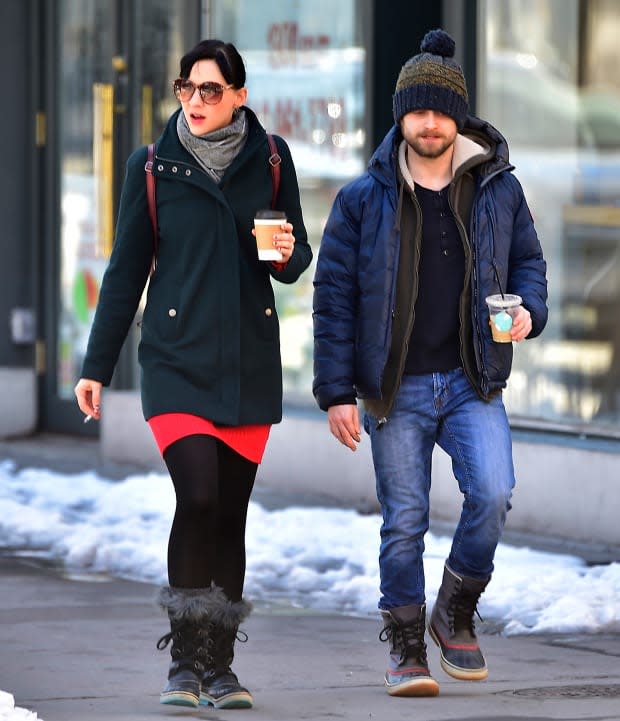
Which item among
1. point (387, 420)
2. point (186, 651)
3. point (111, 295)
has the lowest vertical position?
point (186, 651)

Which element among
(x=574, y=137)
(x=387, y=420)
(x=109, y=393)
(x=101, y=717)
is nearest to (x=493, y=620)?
(x=387, y=420)

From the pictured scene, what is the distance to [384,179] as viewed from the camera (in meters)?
5.69

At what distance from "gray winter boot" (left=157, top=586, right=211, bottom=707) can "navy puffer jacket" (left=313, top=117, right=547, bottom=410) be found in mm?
698

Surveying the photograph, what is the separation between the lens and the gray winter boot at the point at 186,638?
17.9 ft

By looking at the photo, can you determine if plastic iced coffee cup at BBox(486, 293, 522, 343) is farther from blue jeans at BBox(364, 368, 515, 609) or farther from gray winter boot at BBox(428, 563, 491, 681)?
gray winter boot at BBox(428, 563, 491, 681)

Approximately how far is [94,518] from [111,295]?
4.30m

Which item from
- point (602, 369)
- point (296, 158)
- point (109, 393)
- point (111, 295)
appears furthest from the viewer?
point (109, 393)

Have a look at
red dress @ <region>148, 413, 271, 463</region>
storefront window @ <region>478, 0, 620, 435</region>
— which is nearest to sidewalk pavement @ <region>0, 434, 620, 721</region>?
red dress @ <region>148, 413, 271, 463</region>

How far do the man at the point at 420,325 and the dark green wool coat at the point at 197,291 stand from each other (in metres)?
0.20

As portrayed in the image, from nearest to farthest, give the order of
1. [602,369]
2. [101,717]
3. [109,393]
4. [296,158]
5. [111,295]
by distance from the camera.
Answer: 1. [101,717]
2. [111,295]
3. [602,369]
4. [296,158]
5. [109,393]

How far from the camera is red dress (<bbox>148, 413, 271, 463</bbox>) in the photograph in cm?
552

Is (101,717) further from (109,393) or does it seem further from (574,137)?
(109,393)

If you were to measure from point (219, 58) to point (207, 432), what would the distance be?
1.08 metres

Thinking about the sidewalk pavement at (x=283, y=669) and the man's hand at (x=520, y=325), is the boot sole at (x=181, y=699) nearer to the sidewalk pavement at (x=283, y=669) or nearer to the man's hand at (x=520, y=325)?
the sidewalk pavement at (x=283, y=669)
